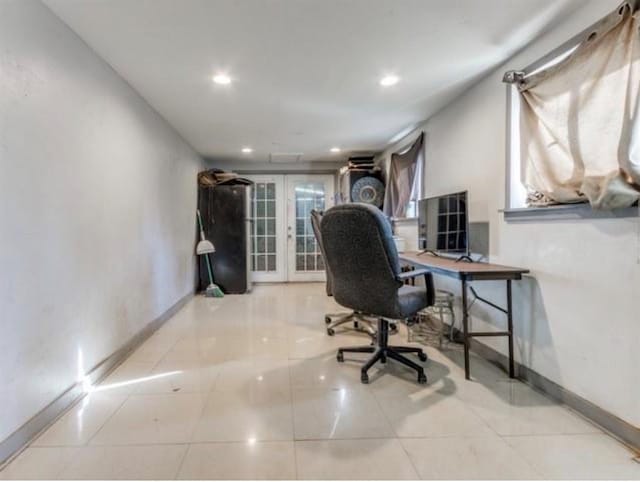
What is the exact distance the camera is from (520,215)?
89.6 inches

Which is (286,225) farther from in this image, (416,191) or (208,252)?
(416,191)

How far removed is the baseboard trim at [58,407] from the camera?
1.51 metres

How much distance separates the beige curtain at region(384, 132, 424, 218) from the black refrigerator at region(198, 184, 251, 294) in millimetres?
2238

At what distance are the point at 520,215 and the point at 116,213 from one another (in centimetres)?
293

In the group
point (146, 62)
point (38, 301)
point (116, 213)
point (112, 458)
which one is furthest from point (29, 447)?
point (146, 62)

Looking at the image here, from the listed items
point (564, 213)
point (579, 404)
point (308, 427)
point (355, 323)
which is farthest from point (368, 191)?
point (308, 427)

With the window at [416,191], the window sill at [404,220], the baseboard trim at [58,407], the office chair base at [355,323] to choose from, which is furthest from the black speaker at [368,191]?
the baseboard trim at [58,407]

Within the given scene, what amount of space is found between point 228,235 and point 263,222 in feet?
3.49

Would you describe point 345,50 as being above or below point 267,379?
above

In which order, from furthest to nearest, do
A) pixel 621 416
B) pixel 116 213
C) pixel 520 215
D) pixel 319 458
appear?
1. pixel 116 213
2. pixel 520 215
3. pixel 621 416
4. pixel 319 458

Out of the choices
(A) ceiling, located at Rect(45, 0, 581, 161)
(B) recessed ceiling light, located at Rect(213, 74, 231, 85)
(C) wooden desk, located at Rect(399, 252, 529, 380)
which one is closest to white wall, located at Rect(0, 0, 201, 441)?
(A) ceiling, located at Rect(45, 0, 581, 161)

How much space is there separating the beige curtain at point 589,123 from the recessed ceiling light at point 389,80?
3.03 ft

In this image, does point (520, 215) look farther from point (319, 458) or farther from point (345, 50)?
point (319, 458)

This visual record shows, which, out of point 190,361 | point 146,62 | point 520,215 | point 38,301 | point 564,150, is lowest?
point 190,361
